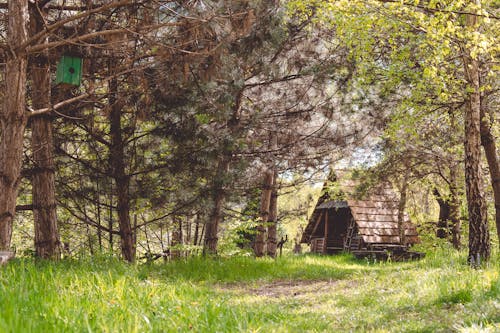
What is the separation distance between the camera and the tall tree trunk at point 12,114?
655cm

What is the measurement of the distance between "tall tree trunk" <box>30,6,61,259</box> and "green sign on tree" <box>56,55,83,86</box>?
686 mm

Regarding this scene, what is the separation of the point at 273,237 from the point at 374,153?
508 cm

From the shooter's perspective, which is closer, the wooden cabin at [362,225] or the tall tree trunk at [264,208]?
the tall tree trunk at [264,208]

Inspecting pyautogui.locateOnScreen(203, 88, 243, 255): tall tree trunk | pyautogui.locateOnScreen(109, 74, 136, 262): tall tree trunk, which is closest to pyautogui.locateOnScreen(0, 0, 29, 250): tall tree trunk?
pyautogui.locateOnScreen(109, 74, 136, 262): tall tree trunk

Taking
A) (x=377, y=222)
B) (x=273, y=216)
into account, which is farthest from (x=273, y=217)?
(x=377, y=222)

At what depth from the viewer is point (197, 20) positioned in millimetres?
6777

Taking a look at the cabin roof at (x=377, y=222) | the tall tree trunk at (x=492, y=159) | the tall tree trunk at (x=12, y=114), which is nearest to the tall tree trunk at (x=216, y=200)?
the tall tree trunk at (x=12, y=114)

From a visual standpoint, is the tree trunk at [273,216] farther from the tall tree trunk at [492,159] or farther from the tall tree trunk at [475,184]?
the tall tree trunk at [475,184]

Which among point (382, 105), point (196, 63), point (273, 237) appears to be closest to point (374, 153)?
point (382, 105)

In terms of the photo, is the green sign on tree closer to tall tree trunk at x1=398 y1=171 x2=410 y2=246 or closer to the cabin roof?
tall tree trunk at x1=398 y1=171 x2=410 y2=246

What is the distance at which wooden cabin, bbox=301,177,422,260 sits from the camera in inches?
798

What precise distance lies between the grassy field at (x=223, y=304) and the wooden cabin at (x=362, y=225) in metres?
9.70

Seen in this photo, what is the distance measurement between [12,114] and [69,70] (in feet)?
4.48

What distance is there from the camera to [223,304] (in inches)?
202
